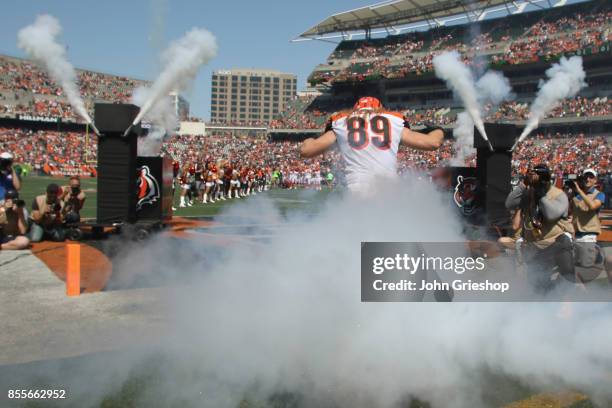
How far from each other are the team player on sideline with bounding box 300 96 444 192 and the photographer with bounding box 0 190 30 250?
266 inches

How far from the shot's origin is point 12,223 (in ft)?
30.1

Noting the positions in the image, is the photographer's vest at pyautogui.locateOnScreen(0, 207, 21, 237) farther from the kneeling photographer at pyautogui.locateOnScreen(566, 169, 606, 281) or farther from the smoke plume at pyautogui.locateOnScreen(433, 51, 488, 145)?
the smoke plume at pyautogui.locateOnScreen(433, 51, 488, 145)

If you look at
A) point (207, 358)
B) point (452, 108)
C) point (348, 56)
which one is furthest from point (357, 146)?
point (348, 56)

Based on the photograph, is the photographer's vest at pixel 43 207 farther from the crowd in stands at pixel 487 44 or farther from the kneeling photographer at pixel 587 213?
the crowd in stands at pixel 487 44

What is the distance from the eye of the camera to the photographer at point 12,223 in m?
8.90

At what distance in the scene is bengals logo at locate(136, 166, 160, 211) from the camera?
36.0 feet

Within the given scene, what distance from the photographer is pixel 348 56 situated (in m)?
62.0

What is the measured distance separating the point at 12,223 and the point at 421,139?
25.0ft

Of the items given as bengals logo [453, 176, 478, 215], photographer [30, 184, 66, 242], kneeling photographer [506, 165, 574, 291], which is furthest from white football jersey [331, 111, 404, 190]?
bengals logo [453, 176, 478, 215]

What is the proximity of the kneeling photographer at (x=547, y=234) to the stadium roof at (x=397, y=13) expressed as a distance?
4505 centimetres

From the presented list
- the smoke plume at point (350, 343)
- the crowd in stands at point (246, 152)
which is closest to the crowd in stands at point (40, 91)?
the crowd in stands at point (246, 152)

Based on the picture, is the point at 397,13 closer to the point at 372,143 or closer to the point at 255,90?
the point at 372,143

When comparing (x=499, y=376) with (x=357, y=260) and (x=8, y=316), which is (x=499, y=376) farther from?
(x=8, y=316)

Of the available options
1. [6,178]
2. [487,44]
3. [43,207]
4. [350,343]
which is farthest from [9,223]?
[487,44]
